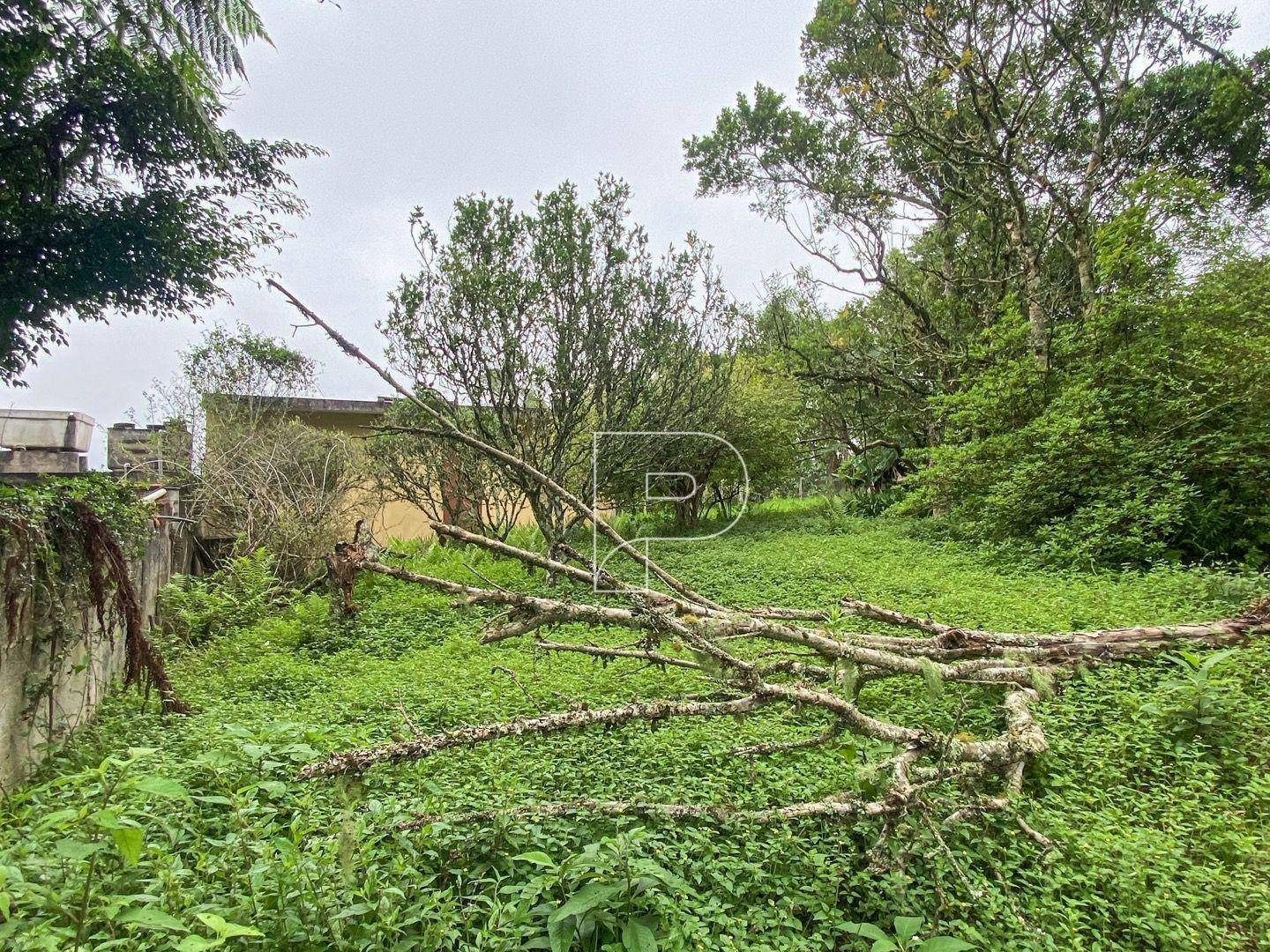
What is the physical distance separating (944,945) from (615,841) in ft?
2.87

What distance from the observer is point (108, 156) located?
601cm

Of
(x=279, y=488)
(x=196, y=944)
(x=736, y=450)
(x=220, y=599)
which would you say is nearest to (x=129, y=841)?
(x=196, y=944)

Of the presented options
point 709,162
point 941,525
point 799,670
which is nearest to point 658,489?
point 941,525

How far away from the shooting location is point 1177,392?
598cm

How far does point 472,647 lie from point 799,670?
2799 mm

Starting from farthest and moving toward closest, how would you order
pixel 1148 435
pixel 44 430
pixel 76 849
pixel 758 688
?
pixel 44 430
pixel 1148 435
pixel 758 688
pixel 76 849

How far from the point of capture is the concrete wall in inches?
109

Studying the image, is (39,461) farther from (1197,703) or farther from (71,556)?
(1197,703)

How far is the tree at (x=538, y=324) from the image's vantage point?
6820 mm

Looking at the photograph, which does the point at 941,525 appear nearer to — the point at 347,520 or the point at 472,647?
the point at 472,647

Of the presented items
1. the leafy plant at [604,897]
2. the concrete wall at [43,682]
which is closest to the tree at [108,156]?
the concrete wall at [43,682]

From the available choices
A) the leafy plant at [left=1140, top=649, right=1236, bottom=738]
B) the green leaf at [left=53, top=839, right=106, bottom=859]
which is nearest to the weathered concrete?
the green leaf at [left=53, top=839, right=106, bottom=859]

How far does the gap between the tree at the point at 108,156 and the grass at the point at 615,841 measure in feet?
15.4

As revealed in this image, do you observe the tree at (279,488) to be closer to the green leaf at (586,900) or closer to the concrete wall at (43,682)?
the concrete wall at (43,682)
